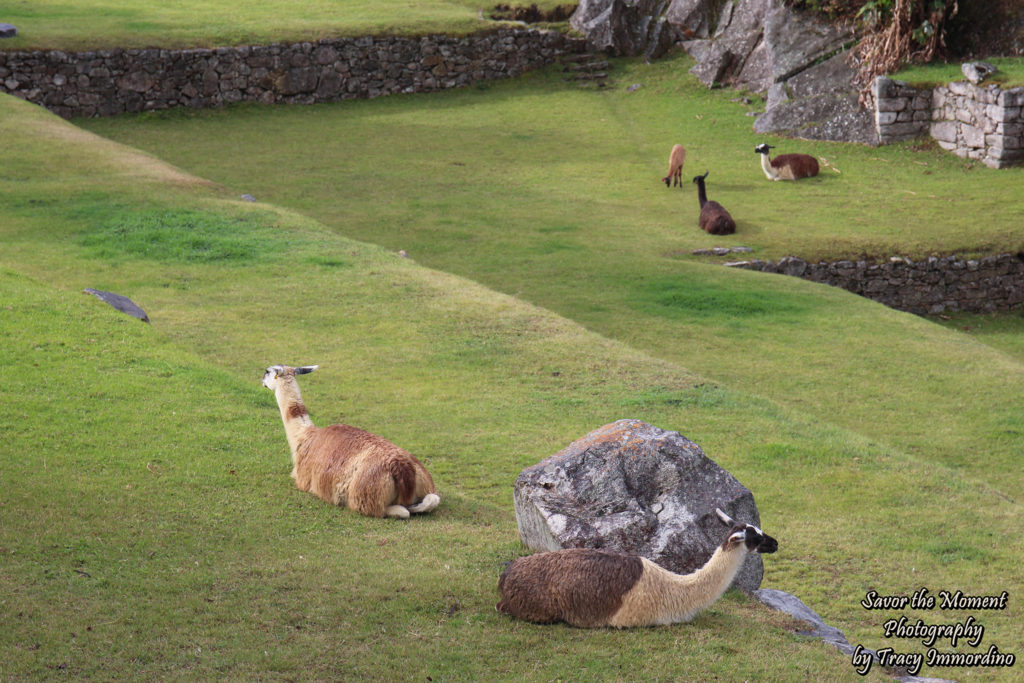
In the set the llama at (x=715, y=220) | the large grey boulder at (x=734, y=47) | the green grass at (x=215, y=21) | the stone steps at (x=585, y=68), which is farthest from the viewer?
the stone steps at (x=585, y=68)

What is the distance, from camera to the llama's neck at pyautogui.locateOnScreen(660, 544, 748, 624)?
596 centimetres

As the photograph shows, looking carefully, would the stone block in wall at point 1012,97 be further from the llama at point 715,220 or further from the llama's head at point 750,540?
the llama's head at point 750,540

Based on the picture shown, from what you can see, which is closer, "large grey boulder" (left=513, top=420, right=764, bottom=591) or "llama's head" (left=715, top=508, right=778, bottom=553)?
"llama's head" (left=715, top=508, right=778, bottom=553)

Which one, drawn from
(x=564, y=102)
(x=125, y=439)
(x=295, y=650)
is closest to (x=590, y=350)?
(x=125, y=439)

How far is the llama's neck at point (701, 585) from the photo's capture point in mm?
5957

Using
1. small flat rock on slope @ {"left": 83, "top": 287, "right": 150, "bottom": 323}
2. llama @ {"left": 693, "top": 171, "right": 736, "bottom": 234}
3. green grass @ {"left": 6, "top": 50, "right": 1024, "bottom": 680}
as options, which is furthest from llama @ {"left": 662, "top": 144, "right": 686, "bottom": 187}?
small flat rock on slope @ {"left": 83, "top": 287, "right": 150, "bottom": 323}

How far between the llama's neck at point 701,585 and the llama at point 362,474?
2281mm

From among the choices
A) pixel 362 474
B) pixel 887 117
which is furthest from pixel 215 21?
pixel 362 474

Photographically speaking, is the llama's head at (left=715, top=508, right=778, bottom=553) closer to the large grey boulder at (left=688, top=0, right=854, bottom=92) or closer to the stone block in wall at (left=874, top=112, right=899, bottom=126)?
the stone block in wall at (left=874, top=112, right=899, bottom=126)

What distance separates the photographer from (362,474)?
24.6 ft

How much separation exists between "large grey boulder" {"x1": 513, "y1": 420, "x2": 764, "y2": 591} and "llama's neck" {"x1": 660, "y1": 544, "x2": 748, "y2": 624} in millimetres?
530

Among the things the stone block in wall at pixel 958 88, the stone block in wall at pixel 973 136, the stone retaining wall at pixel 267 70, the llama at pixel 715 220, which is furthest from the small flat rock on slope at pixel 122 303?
the stone block in wall at pixel 958 88

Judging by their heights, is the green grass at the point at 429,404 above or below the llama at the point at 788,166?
below

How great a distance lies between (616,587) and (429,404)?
518cm
